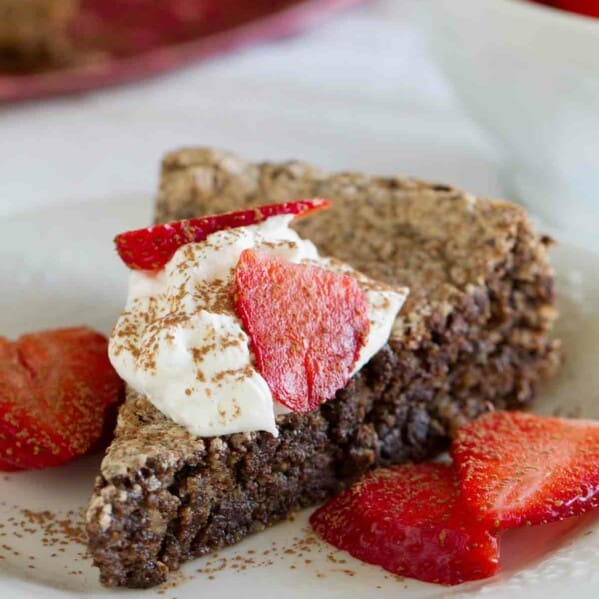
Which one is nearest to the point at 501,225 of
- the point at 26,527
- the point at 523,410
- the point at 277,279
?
the point at 523,410

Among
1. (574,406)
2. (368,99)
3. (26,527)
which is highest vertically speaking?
(368,99)

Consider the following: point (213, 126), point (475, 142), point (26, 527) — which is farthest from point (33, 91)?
point (26, 527)

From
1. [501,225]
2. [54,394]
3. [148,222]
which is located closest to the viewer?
[54,394]

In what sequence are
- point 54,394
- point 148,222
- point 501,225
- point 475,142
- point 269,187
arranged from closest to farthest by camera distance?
Answer: 1. point 54,394
2. point 501,225
3. point 269,187
4. point 148,222
5. point 475,142

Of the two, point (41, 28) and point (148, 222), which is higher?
point (41, 28)

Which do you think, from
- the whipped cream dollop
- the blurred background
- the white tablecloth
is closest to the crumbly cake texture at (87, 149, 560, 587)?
the whipped cream dollop

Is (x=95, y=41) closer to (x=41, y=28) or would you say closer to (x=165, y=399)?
(x=41, y=28)

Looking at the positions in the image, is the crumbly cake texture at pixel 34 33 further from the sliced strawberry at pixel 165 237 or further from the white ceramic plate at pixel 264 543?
the sliced strawberry at pixel 165 237

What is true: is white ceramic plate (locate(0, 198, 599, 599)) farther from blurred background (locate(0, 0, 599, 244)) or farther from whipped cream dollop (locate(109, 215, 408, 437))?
blurred background (locate(0, 0, 599, 244))

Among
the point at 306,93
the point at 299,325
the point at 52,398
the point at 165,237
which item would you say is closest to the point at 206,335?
the point at 299,325

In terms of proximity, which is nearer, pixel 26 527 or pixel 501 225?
pixel 26 527
